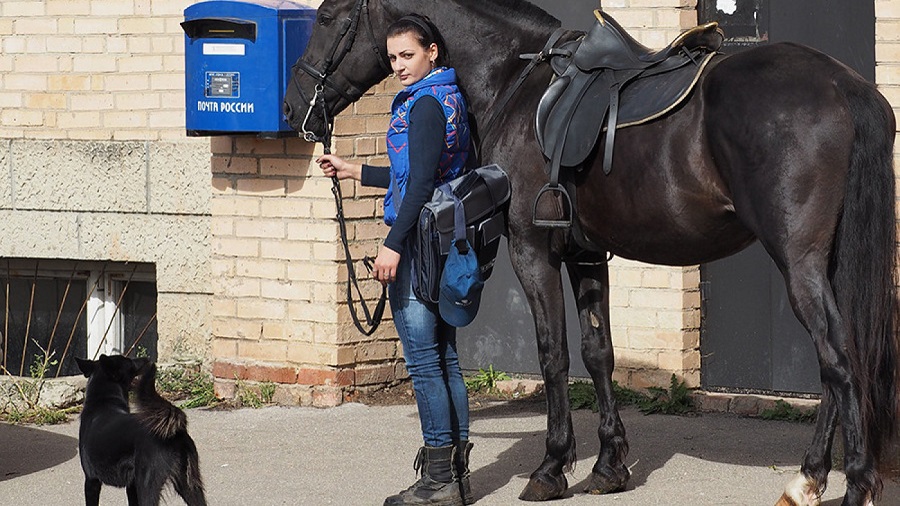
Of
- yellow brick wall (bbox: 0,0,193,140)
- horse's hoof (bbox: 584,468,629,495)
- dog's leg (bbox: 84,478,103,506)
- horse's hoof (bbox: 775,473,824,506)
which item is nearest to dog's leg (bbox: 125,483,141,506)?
dog's leg (bbox: 84,478,103,506)

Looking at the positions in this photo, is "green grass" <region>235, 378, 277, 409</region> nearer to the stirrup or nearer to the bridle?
the bridle

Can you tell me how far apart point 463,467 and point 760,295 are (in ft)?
7.97

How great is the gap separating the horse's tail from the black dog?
2.41m

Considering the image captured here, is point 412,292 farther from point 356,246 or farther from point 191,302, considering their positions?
point 191,302

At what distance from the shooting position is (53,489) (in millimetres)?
6508

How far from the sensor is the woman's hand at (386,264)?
579cm

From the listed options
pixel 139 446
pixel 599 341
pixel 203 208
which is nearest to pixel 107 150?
pixel 203 208

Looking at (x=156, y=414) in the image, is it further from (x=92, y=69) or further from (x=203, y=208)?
(x=92, y=69)

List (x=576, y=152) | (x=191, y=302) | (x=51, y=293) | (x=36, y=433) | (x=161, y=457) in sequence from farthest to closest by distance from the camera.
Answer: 1. (x=51, y=293)
2. (x=191, y=302)
3. (x=36, y=433)
4. (x=576, y=152)
5. (x=161, y=457)

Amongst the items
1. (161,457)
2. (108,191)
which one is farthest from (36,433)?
(161,457)

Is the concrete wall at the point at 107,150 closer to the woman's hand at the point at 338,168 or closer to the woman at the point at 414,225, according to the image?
the woman's hand at the point at 338,168

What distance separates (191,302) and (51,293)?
4.25 ft

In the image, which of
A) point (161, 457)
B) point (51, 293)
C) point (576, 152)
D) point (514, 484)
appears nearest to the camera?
point (161, 457)

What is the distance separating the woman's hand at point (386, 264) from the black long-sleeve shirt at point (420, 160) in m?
0.02
